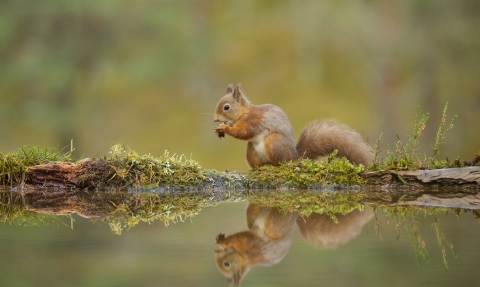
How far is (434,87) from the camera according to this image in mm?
12977

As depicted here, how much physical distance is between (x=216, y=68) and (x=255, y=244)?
15.3 m

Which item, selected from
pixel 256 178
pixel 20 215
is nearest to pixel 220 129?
pixel 256 178

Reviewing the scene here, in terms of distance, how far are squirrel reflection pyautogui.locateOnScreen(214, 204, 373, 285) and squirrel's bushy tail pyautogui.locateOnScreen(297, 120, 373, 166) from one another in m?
1.51


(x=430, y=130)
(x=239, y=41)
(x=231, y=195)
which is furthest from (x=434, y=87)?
(x=231, y=195)

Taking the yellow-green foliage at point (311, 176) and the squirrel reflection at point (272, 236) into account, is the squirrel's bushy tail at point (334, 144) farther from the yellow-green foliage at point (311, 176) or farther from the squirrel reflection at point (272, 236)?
the squirrel reflection at point (272, 236)

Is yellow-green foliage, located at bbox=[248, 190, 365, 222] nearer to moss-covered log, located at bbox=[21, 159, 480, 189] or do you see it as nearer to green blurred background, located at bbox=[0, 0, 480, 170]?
moss-covered log, located at bbox=[21, 159, 480, 189]

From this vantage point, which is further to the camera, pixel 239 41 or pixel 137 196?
pixel 239 41

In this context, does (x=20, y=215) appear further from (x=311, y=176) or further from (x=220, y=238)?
(x=311, y=176)

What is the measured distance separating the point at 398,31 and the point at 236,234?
1186 centimetres

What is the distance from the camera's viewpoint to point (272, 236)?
8.79 feet

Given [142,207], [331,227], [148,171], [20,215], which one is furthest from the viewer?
[148,171]

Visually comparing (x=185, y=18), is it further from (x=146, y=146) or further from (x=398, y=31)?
(x=398, y=31)

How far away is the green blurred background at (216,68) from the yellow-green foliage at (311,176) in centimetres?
861

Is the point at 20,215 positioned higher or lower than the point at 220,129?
lower
